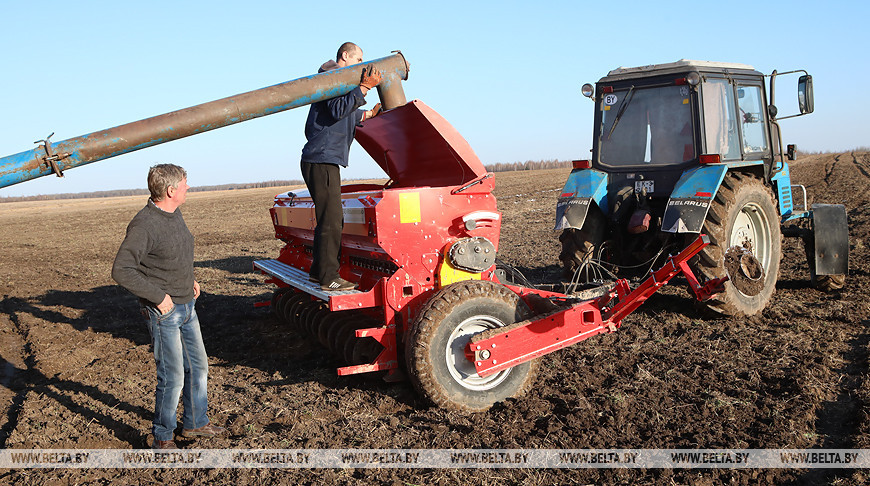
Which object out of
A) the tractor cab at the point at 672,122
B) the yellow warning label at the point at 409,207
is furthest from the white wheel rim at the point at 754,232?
the yellow warning label at the point at 409,207

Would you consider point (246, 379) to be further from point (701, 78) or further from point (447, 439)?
point (701, 78)

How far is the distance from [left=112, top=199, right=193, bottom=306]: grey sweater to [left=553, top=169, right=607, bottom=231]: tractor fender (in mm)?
3707

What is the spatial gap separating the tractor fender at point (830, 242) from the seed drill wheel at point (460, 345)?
14.3ft

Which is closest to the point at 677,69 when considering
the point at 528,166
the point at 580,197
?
the point at 580,197

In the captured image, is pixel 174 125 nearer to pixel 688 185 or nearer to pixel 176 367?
pixel 176 367

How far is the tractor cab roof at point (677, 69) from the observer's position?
6.23 m

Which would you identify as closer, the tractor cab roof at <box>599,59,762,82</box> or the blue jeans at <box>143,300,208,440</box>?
the blue jeans at <box>143,300,208,440</box>

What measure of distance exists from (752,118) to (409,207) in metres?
4.69

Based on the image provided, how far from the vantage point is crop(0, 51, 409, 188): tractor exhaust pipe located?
3111 millimetres

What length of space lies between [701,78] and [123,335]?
682cm

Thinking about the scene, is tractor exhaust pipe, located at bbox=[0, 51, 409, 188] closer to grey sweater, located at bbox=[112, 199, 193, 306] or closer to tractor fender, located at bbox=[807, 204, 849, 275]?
grey sweater, located at bbox=[112, 199, 193, 306]

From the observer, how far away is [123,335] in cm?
696

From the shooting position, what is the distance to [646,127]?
654cm

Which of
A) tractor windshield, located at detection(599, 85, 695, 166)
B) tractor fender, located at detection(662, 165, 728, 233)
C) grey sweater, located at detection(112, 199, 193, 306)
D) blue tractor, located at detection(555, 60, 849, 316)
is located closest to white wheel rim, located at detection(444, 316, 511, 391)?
grey sweater, located at detection(112, 199, 193, 306)
